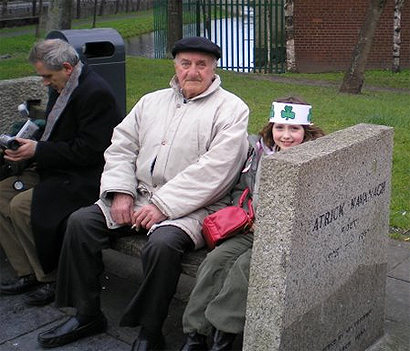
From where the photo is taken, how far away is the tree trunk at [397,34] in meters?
19.0

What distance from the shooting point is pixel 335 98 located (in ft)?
40.6

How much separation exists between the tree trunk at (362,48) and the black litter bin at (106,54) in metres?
7.97

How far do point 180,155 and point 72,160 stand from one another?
758 mm

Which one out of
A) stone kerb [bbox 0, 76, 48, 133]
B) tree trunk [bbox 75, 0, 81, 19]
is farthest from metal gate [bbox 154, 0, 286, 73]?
tree trunk [bbox 75, 0, 81, 19]

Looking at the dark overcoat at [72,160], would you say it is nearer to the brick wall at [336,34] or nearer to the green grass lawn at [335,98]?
the green grass lawn at [335,98]

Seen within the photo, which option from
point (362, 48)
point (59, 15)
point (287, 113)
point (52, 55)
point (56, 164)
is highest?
point (59, 15)

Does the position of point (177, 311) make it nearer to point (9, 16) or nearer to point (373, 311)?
point (373, 311)

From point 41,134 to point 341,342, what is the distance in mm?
2353

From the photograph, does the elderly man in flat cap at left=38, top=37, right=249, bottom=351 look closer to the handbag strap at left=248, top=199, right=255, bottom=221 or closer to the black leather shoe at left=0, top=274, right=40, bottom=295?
the handbag strap at left=248, top=199, right=255, bottom=221

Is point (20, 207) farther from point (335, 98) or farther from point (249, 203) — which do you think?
point (335, 98)

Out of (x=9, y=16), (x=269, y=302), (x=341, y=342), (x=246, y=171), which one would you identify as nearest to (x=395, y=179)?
(x=246, y=171)

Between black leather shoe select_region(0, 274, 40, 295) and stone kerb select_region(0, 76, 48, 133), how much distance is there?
1.57m

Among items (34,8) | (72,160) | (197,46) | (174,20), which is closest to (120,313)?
(72,160)

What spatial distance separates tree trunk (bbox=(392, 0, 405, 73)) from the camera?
62.2ft
